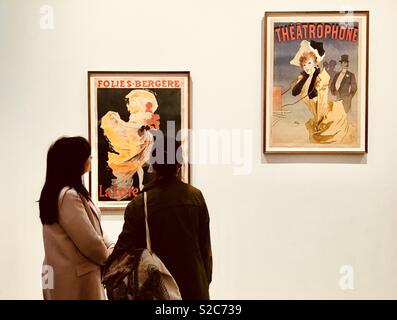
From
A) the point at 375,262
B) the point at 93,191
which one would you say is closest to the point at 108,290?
the point at 93,191

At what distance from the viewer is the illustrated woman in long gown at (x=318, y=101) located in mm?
2094

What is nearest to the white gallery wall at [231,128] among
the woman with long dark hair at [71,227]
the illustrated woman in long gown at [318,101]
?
the illustrated woman in long gown at [318,101]

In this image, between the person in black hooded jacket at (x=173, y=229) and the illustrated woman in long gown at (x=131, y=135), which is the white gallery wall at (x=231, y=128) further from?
the person in black hooded jacket at (x=173, y=229)

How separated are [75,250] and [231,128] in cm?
86

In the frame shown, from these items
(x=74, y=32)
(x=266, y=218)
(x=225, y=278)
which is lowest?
(x=225, y=278)

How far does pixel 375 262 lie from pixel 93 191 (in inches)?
51.0

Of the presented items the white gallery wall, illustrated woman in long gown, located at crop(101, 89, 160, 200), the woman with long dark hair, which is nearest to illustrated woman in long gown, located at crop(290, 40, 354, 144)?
the white gallery wall

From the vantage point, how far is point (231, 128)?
212 cm

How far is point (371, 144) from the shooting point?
211cm

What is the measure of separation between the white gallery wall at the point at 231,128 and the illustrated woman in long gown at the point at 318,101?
0.10 m

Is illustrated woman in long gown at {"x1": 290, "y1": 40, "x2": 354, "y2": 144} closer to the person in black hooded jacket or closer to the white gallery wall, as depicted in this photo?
the white gallery wall

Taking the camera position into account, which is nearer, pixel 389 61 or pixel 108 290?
pixel 108 290
